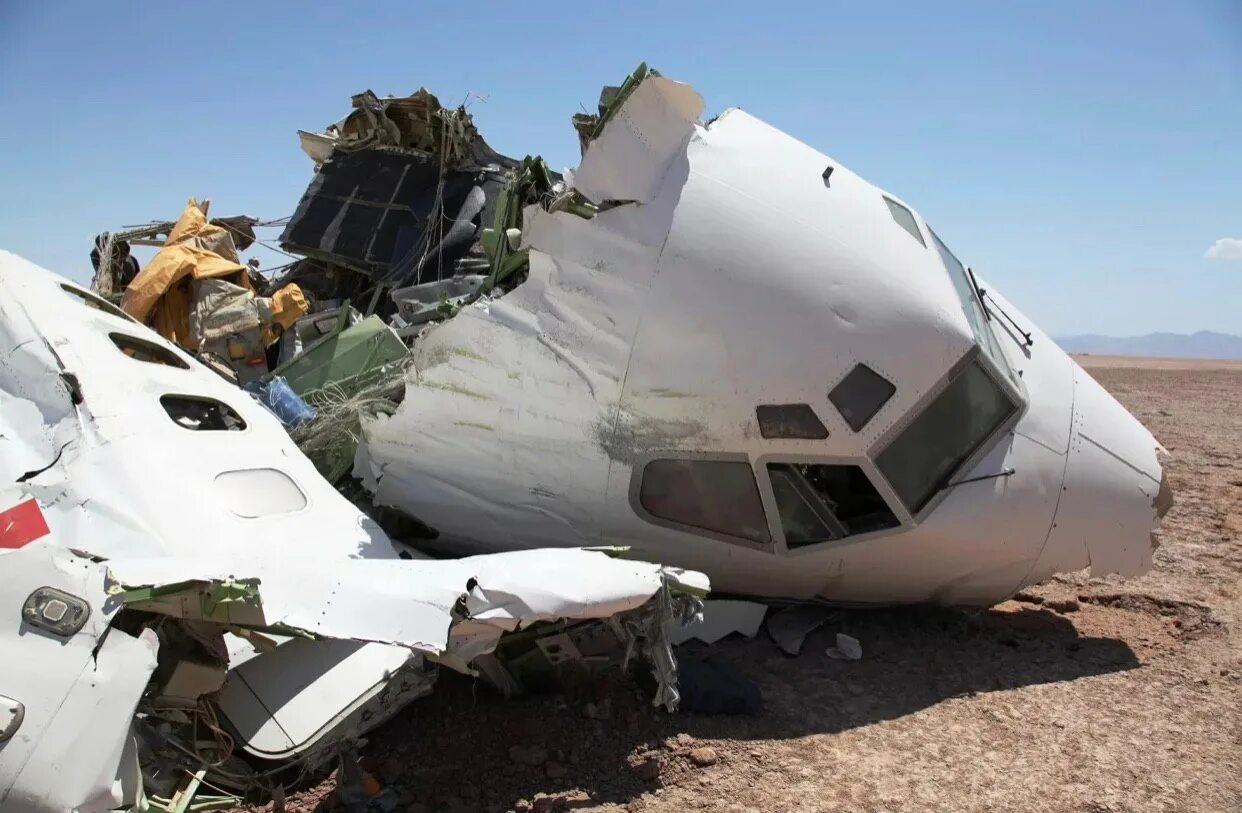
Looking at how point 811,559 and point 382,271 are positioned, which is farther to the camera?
point 382,271

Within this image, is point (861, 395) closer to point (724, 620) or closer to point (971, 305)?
point (971, 305)

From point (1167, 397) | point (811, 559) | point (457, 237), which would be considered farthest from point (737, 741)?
point (1167, 397)

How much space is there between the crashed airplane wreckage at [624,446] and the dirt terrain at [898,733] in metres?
0.41

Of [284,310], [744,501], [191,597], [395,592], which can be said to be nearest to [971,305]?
[744,501]

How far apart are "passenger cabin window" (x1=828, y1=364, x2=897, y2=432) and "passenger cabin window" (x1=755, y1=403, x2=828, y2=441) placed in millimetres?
147

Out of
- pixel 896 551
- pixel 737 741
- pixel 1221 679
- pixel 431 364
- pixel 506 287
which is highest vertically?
pixel 506 287

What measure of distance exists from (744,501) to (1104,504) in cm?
212

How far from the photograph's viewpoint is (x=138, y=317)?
8.02m

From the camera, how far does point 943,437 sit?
509 centimetres

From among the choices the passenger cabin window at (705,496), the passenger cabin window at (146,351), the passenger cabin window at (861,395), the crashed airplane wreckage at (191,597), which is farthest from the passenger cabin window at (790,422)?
the passenger cabin window at (146,351)

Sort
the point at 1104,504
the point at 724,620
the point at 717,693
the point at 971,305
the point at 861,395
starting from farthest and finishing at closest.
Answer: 1. the point at 724,620
2. the point at 971,305
3. the point at 1104,504
4. the point at 717,693
5. the point at 861,395

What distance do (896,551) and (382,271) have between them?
6.16m

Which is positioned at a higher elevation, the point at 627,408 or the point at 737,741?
the point at 627,408

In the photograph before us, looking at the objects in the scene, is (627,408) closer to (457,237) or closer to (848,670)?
(848,670)
